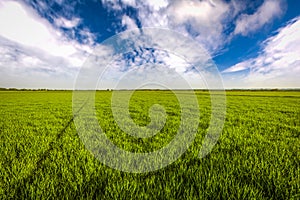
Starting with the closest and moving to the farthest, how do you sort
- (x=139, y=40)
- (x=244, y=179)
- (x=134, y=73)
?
(x=244, y=179)
(x=139, y=40)
(x=134, y=73)

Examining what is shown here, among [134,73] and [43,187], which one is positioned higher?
[134,73]

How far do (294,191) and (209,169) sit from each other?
3.48 feet

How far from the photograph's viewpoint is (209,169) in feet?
8.86

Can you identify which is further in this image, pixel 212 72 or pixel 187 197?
pixel 212 72

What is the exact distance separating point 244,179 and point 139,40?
183 inches

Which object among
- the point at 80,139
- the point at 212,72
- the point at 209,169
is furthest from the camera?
the point at 80,139

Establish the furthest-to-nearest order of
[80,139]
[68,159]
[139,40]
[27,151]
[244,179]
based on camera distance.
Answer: [139,40] → [80,139] → [27,151] → [68,159] → [244,179]

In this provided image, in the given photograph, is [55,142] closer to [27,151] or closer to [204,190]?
[27,151]

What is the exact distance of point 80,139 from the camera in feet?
14.5

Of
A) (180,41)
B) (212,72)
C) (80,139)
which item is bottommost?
(80,139)

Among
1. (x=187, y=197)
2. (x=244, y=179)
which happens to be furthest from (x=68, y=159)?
(x=244, y=179)

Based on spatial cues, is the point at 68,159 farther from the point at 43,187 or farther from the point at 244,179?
the point at 244,179

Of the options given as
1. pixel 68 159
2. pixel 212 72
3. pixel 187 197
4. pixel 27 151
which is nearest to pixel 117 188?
pixel 187 197

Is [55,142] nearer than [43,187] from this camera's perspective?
No
